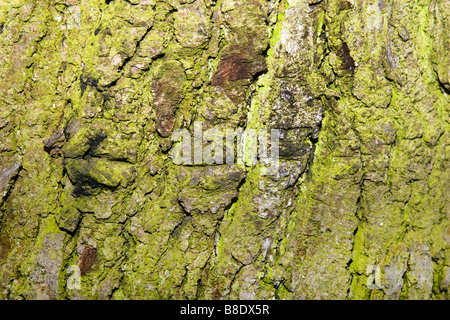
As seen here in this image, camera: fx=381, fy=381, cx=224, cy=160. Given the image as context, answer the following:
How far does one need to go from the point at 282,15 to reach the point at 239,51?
0.30 meters

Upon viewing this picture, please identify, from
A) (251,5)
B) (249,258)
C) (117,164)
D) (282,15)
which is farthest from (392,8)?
(117,164)

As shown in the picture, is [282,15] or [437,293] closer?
[282,15]

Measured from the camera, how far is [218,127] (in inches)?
82.3

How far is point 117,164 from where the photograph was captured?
2.07m

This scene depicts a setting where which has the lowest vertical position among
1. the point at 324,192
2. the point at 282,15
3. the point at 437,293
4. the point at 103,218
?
the point at 437,293

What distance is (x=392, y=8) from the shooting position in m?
2.08

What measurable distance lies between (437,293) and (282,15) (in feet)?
6.04

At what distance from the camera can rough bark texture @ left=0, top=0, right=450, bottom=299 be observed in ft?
6.75

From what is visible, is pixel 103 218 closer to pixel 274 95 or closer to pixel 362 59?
pixel 274 95

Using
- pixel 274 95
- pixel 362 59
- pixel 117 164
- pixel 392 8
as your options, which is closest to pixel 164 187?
pixel 117 164

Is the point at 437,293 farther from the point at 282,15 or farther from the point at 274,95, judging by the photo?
the point at 282,15

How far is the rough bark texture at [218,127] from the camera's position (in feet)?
6.75

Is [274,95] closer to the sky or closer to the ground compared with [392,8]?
closer to the ground

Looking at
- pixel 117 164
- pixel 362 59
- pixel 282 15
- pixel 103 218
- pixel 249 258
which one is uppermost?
pixel 282 15
